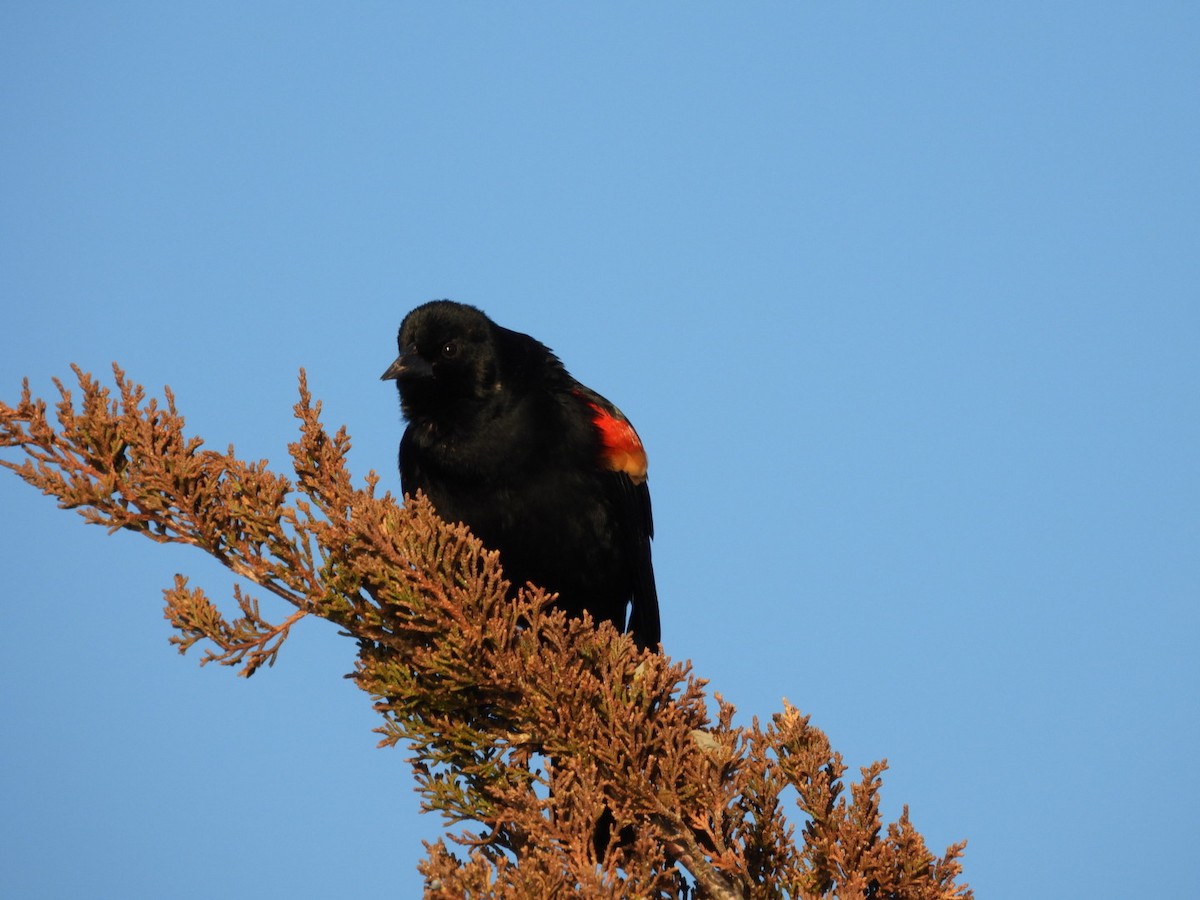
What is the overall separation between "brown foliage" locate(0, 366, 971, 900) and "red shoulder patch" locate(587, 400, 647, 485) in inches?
75.2

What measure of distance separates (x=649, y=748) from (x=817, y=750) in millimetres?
570

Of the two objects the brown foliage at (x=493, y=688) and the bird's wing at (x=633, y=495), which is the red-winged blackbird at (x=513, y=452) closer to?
the bird's wing at (x=633, y=495)

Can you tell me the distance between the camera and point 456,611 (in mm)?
4441

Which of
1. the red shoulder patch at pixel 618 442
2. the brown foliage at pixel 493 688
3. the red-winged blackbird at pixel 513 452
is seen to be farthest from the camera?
the red shoulder patch at pixel 618 442

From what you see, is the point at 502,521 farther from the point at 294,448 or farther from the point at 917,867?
the point at 917,867

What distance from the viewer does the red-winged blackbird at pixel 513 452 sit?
604 centimetres

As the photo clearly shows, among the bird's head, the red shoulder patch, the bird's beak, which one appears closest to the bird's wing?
the red shoulder patch

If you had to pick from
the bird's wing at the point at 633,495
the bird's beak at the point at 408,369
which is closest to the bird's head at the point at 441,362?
the bird's beak at the point at 408,369

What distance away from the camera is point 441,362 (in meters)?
6.15

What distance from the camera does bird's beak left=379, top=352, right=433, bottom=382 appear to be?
6.07 m

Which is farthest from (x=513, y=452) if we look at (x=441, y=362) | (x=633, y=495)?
(x=633, y=495)

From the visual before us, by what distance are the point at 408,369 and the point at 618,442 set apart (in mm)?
1128

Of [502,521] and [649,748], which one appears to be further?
[502,521]

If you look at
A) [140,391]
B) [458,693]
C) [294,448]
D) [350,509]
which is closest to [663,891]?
[458,693]
